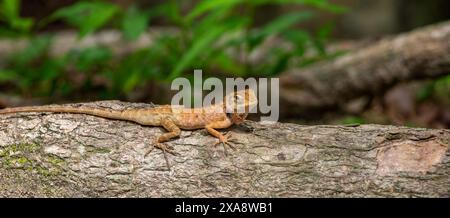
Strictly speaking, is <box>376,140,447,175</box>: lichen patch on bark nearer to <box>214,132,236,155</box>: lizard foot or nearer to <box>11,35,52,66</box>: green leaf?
<box>214,132,236,155</box>: lizard foot

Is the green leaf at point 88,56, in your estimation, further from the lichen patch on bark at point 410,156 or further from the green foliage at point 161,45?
the lichen patch on bark at point 410,156

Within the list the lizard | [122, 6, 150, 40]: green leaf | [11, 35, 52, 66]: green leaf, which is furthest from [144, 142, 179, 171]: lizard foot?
[11, 35, 52, 66]: green leaf

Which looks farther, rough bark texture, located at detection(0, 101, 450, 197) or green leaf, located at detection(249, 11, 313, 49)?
green leaf, located at detection(249, 11, 313, 49)

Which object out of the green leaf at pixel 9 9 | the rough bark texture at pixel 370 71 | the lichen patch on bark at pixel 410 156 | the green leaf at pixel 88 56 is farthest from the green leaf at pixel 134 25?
the lichen patch on bark at pixel 410 156

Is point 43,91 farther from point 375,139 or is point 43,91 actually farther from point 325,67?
point 375,139

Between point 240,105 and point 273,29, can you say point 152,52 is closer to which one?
point 273,29

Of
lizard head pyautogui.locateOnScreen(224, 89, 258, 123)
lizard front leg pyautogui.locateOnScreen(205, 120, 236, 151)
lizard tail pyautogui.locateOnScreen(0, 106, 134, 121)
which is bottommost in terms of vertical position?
lizard front leg pyautogui.locateOnScreen(205, 120, 236, 151)
